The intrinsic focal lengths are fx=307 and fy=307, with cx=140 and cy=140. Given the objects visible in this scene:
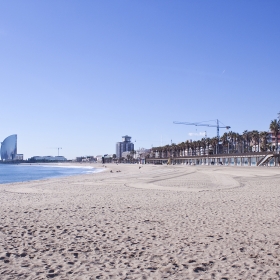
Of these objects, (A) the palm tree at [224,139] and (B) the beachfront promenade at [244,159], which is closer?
(B) the beachfront promenade at [244,159]

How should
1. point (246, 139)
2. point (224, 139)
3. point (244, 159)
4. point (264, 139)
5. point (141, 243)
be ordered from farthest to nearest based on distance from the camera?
1. point (224, 139)
2. point (246, 139)
3. point (264, 139)
4. point (244, 159)
5. point (141, 243)

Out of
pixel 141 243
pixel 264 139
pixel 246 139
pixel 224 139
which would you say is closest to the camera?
pixel 141 243

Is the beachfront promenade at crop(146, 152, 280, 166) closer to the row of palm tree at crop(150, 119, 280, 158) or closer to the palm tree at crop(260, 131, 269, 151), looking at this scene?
the row of palm tree at crop(150, 119, 280, 158)

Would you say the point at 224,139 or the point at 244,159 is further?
the point at 224,139

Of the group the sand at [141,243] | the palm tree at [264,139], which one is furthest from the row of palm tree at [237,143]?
the sand at [141,243]

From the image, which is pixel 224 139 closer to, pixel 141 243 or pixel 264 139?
pixel 264 139

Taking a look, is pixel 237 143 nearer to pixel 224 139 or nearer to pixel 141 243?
pixel 224 139

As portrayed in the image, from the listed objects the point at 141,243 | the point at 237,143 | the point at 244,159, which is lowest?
the point at 141,243

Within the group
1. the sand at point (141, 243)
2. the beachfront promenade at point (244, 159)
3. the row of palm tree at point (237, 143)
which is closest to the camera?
the sand at point (141, 243)

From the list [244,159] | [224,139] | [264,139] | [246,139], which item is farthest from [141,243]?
[224,139]

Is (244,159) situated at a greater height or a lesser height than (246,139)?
lesser

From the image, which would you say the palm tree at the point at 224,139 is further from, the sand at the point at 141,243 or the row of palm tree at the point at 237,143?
the sand at the point at 141,243

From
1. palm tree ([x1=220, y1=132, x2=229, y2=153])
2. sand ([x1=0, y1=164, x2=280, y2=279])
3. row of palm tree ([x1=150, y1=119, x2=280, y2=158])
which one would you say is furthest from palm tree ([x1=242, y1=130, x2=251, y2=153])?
sand ([x1=0, y1=164, x2=280, y2=279])

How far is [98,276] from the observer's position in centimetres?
521
